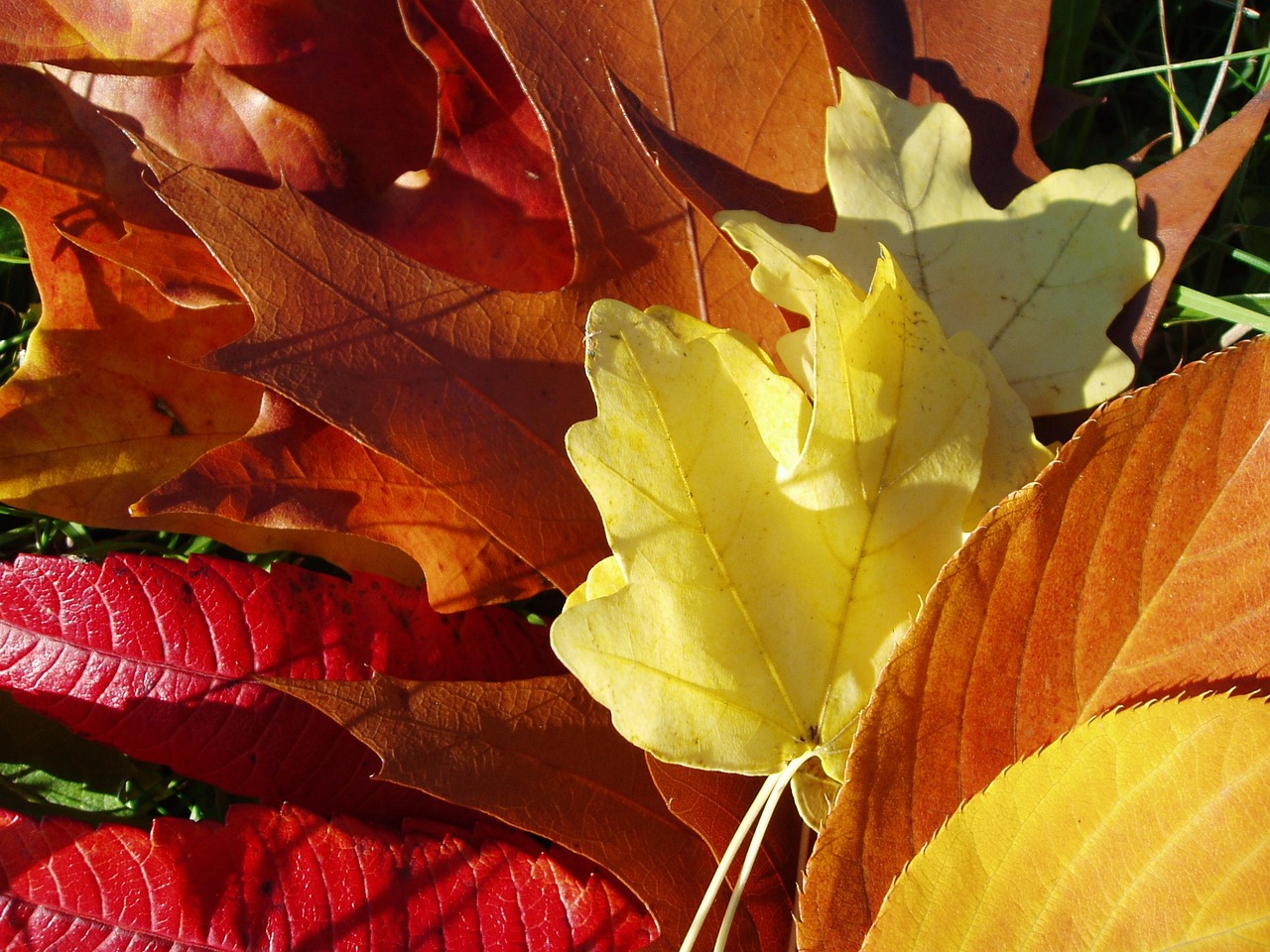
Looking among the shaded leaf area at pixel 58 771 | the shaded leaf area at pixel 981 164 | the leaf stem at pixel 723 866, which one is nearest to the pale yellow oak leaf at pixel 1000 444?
the shaded leaf area at pixel 981 164

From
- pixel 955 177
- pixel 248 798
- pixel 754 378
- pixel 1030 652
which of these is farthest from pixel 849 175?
pixel 248 798

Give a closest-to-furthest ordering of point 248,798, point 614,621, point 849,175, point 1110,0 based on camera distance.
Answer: point 614,621 < point 849,175 < point 248,798 < point 1110,0

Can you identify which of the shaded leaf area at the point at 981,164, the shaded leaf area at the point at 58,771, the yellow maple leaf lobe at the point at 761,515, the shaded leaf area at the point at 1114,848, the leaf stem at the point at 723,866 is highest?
the shaded leaf area at the point at 981,164

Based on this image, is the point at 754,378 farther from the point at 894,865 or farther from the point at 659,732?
the point at 894,865

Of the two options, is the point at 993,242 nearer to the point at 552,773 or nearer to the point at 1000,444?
the point at 1000,444

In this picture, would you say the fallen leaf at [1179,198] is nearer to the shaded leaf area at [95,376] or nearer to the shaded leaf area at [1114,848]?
the shaded leaf area at [1114,848]

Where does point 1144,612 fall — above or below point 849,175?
below
